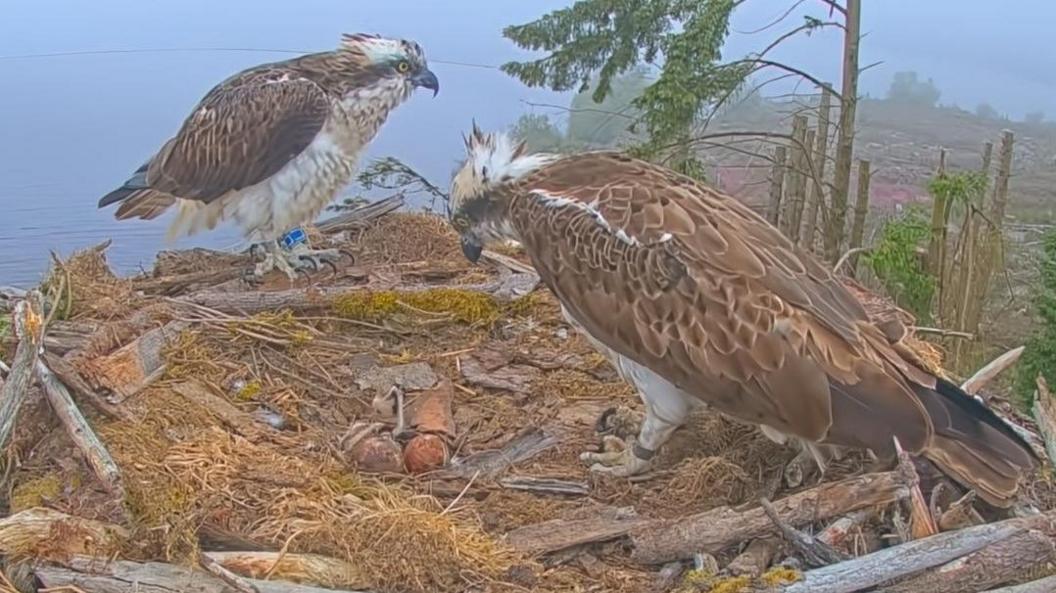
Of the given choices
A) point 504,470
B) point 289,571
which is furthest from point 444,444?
point 289,571

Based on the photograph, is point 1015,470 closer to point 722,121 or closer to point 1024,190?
point 722,121

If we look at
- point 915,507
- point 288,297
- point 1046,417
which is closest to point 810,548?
point 915,507

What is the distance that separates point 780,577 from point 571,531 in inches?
30.5

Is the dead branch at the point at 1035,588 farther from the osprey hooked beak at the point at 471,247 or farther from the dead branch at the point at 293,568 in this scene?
the osprey hooked beak at the point at 471,247

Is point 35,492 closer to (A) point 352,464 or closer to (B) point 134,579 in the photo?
(B) point 134,579

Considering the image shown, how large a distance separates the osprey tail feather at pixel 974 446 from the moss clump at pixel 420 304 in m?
2.35

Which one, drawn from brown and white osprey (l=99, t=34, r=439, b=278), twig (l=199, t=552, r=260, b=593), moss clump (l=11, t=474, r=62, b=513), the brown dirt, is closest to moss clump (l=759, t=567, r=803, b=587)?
the brown dirt

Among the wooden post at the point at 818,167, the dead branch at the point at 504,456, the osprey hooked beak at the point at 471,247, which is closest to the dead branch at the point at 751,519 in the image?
the dead branch at the point at 504,456

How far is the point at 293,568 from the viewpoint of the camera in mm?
3217

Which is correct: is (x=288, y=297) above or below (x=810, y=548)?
above

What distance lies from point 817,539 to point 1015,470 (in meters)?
0.72

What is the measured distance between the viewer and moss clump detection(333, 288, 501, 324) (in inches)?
207

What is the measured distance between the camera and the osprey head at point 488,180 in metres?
4.32

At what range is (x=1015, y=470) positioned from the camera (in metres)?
3.43
